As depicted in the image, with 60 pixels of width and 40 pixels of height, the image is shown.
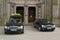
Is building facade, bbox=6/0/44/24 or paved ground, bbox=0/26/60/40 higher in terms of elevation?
building facade, bbox=6/0/44/24

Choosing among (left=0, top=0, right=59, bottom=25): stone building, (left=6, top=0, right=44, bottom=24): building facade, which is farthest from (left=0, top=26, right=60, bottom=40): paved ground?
(left=6, top=0, right=44, bottom=24): building facade

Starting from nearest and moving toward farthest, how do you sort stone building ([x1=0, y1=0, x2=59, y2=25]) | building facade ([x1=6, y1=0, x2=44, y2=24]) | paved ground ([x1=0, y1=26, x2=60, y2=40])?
paved ground ([x1=0, y1=26, x2=60, y2=40]), stone building ([x1=0, y1=0, x2=59, y2=25]), building facade ([x1=6, y1=0, x2=44, y2=24])

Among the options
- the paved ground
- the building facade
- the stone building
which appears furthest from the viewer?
the building facade

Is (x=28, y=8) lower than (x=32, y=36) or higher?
higher

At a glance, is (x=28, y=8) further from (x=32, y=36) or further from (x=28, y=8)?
(x=32, y=36)

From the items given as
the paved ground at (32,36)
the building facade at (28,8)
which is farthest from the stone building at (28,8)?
the paved ground at (32,36)

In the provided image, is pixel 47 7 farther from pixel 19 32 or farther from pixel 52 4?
pixel 19 32

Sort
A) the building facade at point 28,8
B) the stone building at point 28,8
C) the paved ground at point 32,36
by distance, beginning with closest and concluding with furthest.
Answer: the paved ground at point 32,36
the stone building at point 28,8
the building facade at point 28,8

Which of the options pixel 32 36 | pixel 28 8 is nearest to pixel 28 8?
pixel 28 8

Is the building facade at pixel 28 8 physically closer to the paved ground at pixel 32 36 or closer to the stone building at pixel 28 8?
the stone building at pixel 28 8

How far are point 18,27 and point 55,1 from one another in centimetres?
1009

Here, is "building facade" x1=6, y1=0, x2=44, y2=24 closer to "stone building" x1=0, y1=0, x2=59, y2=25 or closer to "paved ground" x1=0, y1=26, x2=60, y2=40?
"stone building" x1=0, y1=0, x2=59, y2=25

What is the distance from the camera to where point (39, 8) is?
31.6m

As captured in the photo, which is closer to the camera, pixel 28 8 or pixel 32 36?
pixel 32 36
